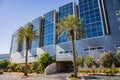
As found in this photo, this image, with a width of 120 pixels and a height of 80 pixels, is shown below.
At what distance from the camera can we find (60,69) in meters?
58.7

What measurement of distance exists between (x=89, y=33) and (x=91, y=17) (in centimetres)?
559

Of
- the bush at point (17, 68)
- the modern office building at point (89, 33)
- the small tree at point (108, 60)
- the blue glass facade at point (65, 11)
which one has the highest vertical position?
the blue glass facade at point (65, 11)

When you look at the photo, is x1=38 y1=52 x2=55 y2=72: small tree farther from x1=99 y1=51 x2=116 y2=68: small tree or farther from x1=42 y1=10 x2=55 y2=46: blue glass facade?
x1=99 y1=51 x2=116 y2=68: small tree

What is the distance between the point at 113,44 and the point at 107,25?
21.7ft

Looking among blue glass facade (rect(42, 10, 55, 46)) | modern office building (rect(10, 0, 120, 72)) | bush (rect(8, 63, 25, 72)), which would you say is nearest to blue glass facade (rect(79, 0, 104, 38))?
modern office building (rect(10, 0, 120, 72))

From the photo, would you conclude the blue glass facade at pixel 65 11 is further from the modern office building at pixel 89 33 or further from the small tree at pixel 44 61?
the small tree at pixel 44 61

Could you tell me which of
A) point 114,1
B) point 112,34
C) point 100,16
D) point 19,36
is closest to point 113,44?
point 112,34

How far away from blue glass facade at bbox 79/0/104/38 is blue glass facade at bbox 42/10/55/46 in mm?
14271

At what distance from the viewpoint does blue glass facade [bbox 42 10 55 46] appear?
208 ft

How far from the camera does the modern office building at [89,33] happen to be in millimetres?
47344

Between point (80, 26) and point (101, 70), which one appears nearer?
point (80, 26)

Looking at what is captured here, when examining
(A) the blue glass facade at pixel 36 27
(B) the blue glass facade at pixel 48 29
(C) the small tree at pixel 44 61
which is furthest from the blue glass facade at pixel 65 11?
(A) the blue glass facade at pixel 36 27

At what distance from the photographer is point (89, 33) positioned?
51.2 metres

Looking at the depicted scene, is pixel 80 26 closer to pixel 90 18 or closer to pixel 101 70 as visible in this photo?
pixel 101 70
